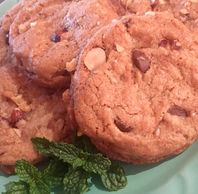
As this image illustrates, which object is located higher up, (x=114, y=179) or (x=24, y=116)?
(x=24, y=116)

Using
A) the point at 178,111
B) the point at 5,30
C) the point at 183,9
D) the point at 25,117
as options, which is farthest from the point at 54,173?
the point at 183,9

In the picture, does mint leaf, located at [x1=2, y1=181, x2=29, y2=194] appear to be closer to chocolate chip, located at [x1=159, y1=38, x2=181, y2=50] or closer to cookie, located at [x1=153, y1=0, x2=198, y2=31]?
chocolate chip, located at [x1=159, y1=38, x2=181, y2=50]

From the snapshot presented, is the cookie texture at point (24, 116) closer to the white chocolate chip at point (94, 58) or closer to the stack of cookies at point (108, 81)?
the stack of cookies at point (108, 81)

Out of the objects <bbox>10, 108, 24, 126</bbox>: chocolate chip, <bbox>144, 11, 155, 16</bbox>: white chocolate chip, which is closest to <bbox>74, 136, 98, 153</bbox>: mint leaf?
<bbox>10, 108, 24, 126</bbox>: chocolate chip

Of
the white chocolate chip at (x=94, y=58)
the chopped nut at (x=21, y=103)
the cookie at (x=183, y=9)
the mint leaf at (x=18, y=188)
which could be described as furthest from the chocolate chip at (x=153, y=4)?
the mint leaf at (x=18, y=188)

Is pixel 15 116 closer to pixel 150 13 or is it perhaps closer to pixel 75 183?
pixel 75 183

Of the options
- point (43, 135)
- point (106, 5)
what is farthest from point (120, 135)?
point (106, 5)
